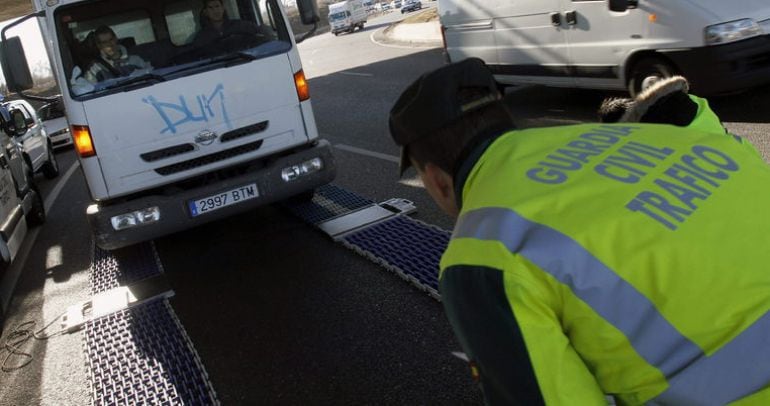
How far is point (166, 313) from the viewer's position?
5602 mm

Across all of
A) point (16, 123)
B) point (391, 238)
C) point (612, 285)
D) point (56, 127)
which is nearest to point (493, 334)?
point (612, 285)

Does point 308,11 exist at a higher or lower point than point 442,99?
higher

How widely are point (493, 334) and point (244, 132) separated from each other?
524cm

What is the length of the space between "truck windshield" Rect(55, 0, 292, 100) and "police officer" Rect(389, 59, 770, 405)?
517cm

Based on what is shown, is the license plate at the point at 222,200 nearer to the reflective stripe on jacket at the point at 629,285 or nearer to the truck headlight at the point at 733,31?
the truck headlight at the point at 733,31

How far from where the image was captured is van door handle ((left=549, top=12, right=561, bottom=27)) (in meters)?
9.02

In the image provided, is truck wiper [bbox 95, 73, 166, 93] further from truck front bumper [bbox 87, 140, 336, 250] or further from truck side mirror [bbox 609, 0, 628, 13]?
truck side mirror [bbox 609, 0, 628, 13]

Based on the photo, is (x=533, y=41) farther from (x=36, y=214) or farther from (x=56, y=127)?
(x=56, y=127)

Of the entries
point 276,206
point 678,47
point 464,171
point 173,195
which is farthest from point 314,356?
point 678,47

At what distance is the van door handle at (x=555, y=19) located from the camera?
29.6 feet

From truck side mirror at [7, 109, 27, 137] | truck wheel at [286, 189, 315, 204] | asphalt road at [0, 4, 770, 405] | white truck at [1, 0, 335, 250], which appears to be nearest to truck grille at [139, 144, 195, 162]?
white truck at [1, 0, 335, 250]

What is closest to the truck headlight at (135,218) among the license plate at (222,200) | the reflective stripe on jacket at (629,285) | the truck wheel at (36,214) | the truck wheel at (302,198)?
the license plate at (222,200)

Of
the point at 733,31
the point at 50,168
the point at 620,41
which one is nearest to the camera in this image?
the point at 733,31

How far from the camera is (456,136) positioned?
4.99 feet
